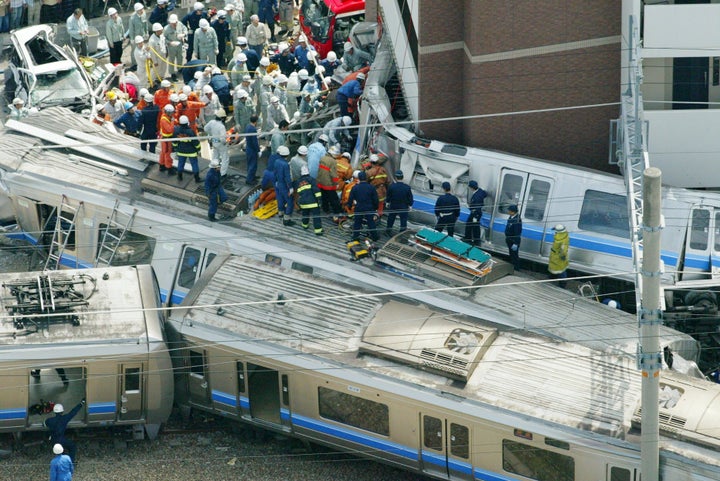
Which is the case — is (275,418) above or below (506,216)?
below

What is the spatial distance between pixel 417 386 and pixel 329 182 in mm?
6493

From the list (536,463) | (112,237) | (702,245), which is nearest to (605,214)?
(702,245)

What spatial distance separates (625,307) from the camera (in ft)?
91.2

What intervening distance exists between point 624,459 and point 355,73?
12.7 meters

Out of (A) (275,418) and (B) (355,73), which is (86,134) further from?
(A) (275,418)

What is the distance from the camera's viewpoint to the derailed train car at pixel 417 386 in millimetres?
23141

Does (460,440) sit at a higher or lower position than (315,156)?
lower

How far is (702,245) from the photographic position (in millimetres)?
27453

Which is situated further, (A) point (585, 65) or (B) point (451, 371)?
(A) point (585, 65)

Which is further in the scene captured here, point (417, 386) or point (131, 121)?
point (131, 121)

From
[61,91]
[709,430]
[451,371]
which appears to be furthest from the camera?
[61,91]

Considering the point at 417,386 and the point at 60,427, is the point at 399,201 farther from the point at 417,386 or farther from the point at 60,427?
the point at 60,427

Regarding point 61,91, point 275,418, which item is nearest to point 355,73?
point 61,91

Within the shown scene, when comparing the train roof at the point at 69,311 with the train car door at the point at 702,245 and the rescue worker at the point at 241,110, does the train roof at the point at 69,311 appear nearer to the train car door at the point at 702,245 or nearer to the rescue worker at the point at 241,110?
the rescue worker at the point at 241,110
